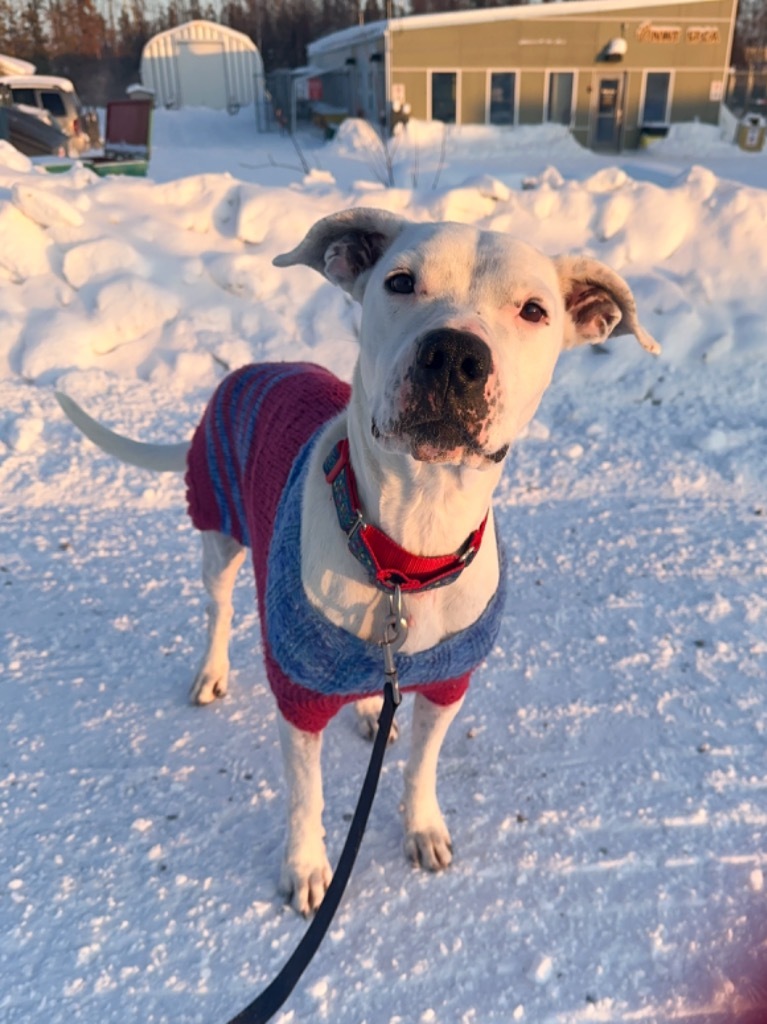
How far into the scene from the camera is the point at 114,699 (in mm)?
3037

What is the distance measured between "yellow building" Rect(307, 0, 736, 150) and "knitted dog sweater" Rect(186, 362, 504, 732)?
20.4 m

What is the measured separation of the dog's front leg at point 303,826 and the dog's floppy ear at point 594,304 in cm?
140

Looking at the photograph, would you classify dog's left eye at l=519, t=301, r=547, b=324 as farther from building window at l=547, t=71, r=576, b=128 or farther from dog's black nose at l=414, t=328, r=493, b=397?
building window at l=547, t=71, r=576, b=128

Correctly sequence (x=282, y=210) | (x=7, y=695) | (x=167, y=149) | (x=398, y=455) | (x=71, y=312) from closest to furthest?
(x=398, y=455), (x=7, y=695), (x=71, y=312), (x=282, y=210), (x=167, y=149)

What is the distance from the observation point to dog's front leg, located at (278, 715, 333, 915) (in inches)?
89.4

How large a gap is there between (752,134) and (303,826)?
2526cm

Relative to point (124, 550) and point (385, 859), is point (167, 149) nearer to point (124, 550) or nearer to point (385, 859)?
point (124, 550)

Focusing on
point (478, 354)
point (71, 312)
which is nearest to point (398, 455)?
point (478, 354)

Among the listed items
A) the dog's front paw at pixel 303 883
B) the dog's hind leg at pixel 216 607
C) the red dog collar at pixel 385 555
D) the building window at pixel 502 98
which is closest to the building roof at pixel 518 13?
the building window at pixel 502 98

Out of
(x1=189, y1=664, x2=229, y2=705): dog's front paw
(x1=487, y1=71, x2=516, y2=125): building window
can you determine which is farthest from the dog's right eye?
(x1=487, y1=71, x2=516, y2=125): building window

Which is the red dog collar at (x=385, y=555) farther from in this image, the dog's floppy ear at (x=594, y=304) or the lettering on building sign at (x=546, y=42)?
the lettering on building sign at (x=546, y=42)

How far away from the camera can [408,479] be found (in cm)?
194

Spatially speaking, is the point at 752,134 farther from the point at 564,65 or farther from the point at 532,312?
the point at 532,312

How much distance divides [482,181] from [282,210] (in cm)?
190
